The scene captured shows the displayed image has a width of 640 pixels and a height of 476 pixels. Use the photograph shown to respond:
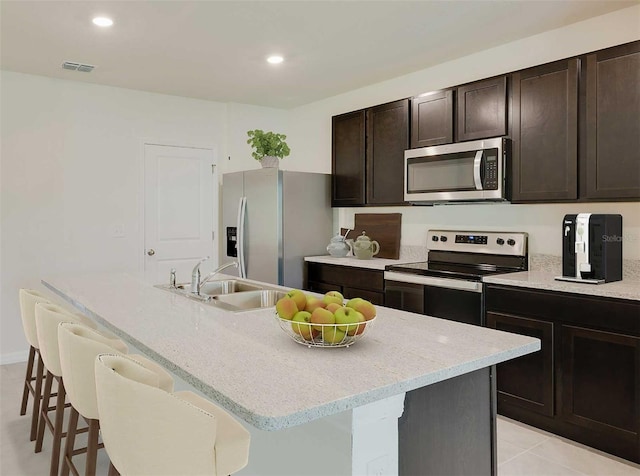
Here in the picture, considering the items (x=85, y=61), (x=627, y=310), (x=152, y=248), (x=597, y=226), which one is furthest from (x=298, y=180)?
(x=627, y=310)

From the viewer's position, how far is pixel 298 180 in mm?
4598

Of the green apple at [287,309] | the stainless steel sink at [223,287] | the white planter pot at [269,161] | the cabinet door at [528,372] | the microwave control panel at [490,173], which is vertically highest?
the white planter pot at [269,161]

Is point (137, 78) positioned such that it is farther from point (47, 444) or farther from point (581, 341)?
point (581, 341)

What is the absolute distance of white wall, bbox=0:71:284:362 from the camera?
4.33 meters

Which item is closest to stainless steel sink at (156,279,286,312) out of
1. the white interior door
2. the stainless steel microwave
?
the stainless steel microwave

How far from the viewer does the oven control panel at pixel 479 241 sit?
137 inches

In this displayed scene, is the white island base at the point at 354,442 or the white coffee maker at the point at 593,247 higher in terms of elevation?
the white coffee maker at the point at 593,247

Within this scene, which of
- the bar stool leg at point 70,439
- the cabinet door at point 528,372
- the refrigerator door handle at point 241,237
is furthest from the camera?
the refrigerator door handle at point 241,237

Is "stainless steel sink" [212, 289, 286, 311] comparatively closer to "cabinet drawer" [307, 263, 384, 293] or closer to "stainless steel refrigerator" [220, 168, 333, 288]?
"cabinet drawer" [307, 263, 384, 293]

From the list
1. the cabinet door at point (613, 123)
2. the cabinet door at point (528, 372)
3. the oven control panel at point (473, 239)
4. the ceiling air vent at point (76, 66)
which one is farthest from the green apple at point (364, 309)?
the ceiling air vent at point (76, 66)

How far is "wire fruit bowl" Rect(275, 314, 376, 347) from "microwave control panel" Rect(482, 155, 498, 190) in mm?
2134

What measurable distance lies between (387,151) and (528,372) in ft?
6.82

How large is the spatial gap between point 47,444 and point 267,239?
2351mm

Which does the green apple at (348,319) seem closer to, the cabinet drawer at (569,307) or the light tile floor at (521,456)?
the light tile floor at (521,456)
